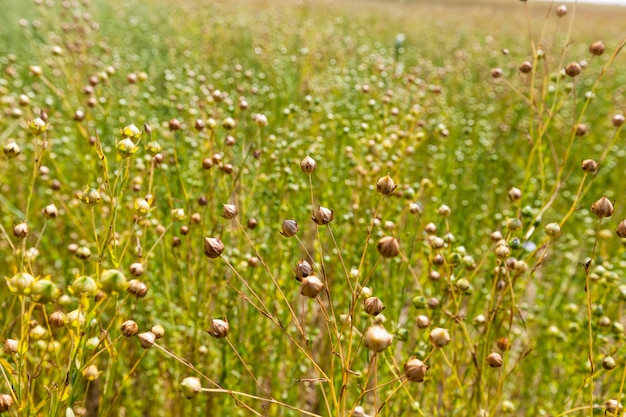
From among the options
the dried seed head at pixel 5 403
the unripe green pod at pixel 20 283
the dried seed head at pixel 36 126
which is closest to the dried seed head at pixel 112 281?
the unripe green pod at pixel 20 283

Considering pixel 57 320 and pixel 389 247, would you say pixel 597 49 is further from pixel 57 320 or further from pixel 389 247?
pixel 57 320

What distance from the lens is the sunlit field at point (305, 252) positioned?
31.2 inches

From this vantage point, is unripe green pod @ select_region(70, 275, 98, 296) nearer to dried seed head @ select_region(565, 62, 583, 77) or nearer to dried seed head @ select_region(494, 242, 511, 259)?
dried seed head @ select_region(494, 242, 511, 259)

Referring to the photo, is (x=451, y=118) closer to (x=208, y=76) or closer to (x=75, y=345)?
(x=208, y=76)

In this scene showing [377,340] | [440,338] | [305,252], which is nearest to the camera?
[377,340]

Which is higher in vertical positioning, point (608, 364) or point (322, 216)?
point (322, 216)

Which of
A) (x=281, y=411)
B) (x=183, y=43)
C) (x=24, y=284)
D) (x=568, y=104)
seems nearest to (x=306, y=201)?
(x=281, y=411)

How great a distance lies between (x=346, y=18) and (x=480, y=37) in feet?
4.82

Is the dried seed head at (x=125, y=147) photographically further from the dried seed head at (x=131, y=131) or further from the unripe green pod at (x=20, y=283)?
the unripe green pod at (x=20, y=283)

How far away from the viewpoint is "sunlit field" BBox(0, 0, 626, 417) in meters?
0.79

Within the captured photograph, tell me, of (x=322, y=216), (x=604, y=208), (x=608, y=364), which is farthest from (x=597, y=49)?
(x=322, y=216)

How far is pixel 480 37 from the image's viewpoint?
203 inches

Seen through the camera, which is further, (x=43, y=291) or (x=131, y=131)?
(x=131, y=131)

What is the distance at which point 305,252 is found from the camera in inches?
71.3
